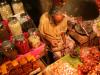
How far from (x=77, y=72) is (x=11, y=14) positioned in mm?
1462

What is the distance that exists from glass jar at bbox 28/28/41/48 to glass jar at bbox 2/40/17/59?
10.1 inches

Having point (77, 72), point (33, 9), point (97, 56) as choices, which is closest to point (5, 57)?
point (77, 72)

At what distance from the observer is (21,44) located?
96.3 inches

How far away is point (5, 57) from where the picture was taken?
2.51 meters

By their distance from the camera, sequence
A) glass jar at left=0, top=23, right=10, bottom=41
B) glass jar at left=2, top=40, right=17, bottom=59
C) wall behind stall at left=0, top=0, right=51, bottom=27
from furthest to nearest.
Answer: wall behind stall at left=0, top=0, right=51, bottom=27
glass jar at left=0, top=23, right=10, bottom=41
glass jar at left=2, top=40, right=17, bottom=59

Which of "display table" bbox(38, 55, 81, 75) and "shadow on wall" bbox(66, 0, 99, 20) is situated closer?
"display table" bbox(38, 55, 81, 75)

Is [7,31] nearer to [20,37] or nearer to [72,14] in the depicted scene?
[20,37]

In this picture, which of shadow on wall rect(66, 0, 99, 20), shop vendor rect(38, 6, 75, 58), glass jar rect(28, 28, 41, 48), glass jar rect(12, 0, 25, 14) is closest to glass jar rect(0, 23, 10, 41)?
glass jar rect(28, 28, 41, 48)

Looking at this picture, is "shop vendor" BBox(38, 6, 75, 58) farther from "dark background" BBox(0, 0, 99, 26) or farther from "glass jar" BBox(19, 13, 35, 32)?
"dark background" BBox(0, 0, 99, 26)

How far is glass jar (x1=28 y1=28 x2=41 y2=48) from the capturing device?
2.58 metres

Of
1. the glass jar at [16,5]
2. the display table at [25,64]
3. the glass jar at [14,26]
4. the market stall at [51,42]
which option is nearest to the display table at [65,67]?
the market stall at [51,42]

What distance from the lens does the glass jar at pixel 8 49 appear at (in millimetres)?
2377

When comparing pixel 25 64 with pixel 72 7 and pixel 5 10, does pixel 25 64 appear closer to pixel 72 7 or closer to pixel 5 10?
pixel 5 10

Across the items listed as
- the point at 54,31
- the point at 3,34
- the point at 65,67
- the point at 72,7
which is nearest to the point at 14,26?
the point at 3,34
